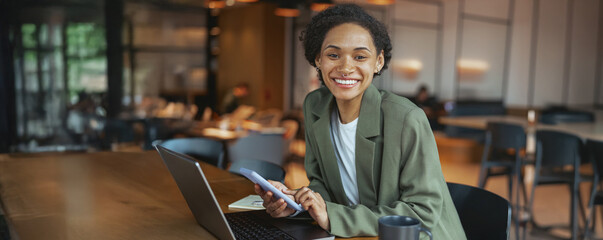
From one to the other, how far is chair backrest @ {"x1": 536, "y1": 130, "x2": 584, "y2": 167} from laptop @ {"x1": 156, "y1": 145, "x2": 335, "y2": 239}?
3208mm

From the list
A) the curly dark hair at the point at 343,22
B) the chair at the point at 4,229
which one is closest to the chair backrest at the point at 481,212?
the curly dark hair at the point at 343,22

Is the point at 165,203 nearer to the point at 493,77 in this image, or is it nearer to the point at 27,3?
the point at 27,3

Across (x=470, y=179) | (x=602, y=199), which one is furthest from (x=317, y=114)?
(x=470, y=179)

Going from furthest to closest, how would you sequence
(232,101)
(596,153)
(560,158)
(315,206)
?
(232,101)
(560,158)
(596,153)
(315,206)

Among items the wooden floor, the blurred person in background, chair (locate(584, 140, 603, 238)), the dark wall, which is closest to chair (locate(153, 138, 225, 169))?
the wooden floor

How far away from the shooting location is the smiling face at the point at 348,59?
137cm

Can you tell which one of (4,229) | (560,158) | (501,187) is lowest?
(501,187)

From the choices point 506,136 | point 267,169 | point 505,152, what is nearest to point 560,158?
point 506,136

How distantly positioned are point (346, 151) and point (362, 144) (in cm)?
11

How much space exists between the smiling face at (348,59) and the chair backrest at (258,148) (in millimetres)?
2393

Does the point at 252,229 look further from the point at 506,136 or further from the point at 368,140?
the point at 506,136

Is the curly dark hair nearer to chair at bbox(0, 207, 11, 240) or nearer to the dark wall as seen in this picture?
chair at bbox(0, 207, 11, 240)

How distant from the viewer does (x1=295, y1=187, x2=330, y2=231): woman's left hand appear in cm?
125

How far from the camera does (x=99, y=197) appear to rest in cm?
176
